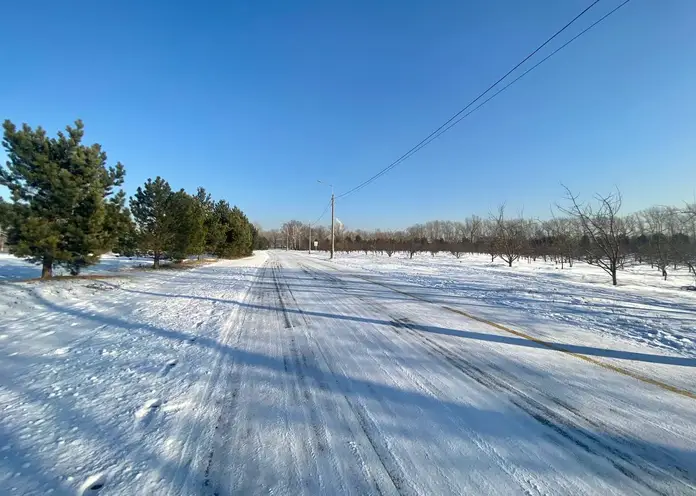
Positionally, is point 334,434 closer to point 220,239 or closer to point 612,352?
point 612,352

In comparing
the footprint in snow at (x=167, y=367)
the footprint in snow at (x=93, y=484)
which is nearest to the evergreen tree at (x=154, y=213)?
the footprint in snow at (x=167, y=367)

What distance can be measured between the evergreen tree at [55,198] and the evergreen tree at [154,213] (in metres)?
6.33

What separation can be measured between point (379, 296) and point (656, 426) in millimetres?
7383

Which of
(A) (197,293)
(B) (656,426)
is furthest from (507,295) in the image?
(A) (197,293)

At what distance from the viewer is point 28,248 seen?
34.4 feet

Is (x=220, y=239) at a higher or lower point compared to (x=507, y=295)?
higher

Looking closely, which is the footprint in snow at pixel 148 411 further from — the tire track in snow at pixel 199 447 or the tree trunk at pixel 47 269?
the tree trunk at pixel 47 269

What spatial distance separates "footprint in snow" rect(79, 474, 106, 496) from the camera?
203cm

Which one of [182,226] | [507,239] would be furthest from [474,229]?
[182,226]

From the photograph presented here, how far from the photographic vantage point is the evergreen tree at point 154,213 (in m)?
18.4

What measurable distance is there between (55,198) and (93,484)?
12.8 metres

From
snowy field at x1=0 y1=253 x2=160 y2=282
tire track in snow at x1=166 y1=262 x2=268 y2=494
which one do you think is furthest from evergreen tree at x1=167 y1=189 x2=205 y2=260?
tire track in snow at x1=166 y1=262 x2=268 y2=494

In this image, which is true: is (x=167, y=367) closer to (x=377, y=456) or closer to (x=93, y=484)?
(x=93, y=484)

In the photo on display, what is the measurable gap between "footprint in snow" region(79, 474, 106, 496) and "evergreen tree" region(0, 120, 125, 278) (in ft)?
39.5
